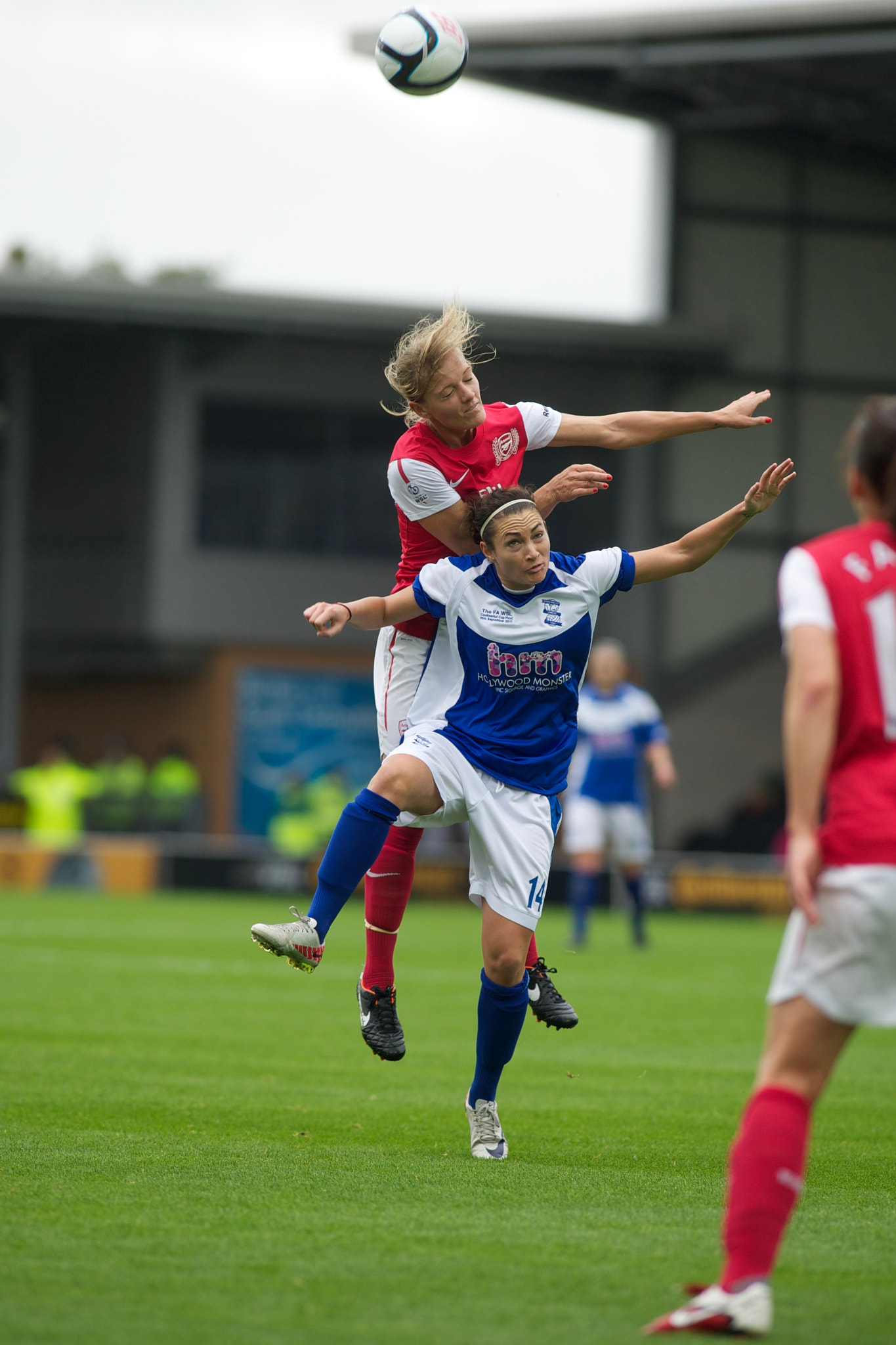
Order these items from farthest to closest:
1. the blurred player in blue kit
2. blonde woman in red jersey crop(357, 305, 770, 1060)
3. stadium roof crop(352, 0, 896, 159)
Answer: stadium roof crop(352, 0, 896, 159), the blurred player in blue kit, blonde woman in red jersey crop(357, 305, 770, 1060)

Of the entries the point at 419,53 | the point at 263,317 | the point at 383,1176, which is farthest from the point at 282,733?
the point at 383,1176

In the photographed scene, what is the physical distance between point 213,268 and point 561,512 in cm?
2469

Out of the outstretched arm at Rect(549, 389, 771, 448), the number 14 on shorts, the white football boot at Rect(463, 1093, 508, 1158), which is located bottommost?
the white football boot at Rect(463, 1093, 508, 1158)

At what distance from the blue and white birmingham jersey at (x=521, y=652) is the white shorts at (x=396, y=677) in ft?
1.47

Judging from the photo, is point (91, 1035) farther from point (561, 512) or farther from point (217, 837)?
point (561, 512)

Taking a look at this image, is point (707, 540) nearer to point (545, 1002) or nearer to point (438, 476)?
point (438, 476)

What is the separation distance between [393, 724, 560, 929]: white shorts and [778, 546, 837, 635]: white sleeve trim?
228cm

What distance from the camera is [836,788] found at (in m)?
3.74

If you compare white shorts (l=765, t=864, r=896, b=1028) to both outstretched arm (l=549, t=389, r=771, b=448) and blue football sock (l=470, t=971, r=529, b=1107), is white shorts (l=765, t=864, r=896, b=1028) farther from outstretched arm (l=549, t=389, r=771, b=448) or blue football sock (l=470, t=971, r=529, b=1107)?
outstretched arm (l=549, t=389, r=771, b=448)

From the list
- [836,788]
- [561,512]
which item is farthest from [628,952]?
[561,512]

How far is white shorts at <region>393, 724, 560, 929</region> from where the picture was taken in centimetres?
582

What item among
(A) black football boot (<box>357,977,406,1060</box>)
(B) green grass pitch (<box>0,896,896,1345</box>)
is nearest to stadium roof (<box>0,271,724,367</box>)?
(B) green grass pitch (<box>0,896,896,1345</box>)

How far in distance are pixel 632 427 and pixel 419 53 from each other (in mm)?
1527

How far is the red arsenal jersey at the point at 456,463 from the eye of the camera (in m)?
6.20
